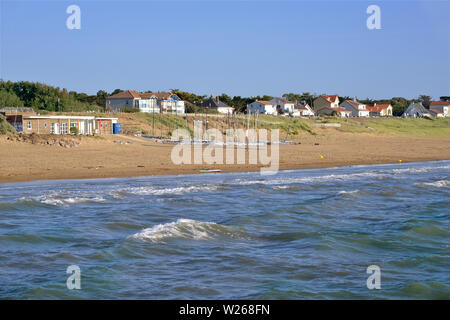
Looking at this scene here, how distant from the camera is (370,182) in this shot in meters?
25.6

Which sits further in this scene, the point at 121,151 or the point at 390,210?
the point at 121,151

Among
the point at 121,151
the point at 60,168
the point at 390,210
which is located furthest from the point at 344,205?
the point at 121,151

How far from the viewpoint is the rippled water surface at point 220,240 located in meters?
10.1

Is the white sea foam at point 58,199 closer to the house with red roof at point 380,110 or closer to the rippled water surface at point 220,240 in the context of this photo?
the rippled water surface at point 220,240

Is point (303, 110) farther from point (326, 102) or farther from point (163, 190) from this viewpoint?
point (163, 190)

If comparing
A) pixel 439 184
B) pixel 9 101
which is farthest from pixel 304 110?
pixel 439 184

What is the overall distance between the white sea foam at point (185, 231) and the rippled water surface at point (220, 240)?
3 cm

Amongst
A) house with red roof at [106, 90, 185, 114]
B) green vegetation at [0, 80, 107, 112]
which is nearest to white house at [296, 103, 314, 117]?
house with red roof at [106, 90, 185, 114]

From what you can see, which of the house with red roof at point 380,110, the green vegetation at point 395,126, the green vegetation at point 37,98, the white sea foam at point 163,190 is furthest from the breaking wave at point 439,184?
the house with red roof at point 380,110

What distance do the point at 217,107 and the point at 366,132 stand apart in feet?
106
